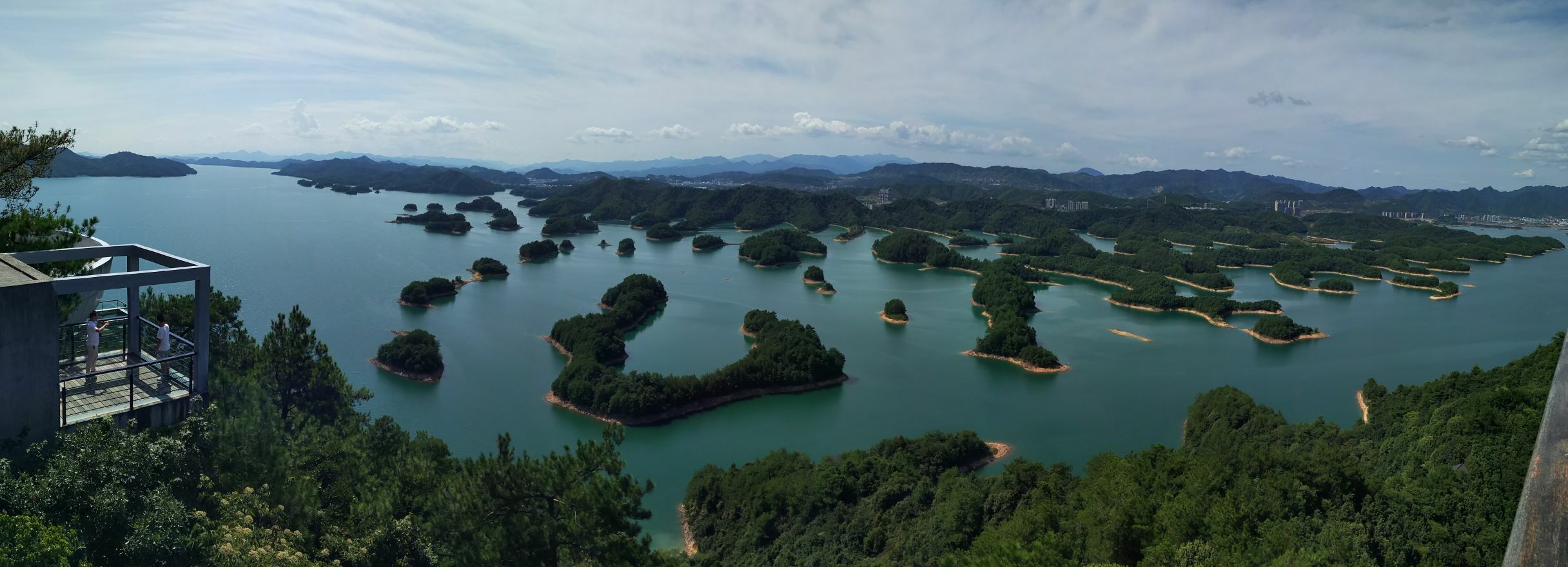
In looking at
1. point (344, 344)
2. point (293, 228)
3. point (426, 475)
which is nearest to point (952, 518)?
point (426, 475)

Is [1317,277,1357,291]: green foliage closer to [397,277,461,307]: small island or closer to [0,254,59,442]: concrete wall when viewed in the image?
[397,277,461,307]: small island

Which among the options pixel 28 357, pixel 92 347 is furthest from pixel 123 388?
pixel 28 357

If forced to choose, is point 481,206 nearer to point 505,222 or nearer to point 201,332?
point 505,222

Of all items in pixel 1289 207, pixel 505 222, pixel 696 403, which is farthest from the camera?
pixel 1289 207

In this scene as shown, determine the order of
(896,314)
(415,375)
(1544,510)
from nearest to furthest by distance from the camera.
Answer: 1. (1544,510)
2. (415,375)
3. (896,314)

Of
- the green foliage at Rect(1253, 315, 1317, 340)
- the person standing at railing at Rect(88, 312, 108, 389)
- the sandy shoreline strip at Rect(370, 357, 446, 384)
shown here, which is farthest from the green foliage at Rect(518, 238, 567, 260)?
the person standing at railing at Rect(88, 312, 108, 389)

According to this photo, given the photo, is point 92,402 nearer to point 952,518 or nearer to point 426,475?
point 426,475

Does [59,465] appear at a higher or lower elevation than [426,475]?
higher
